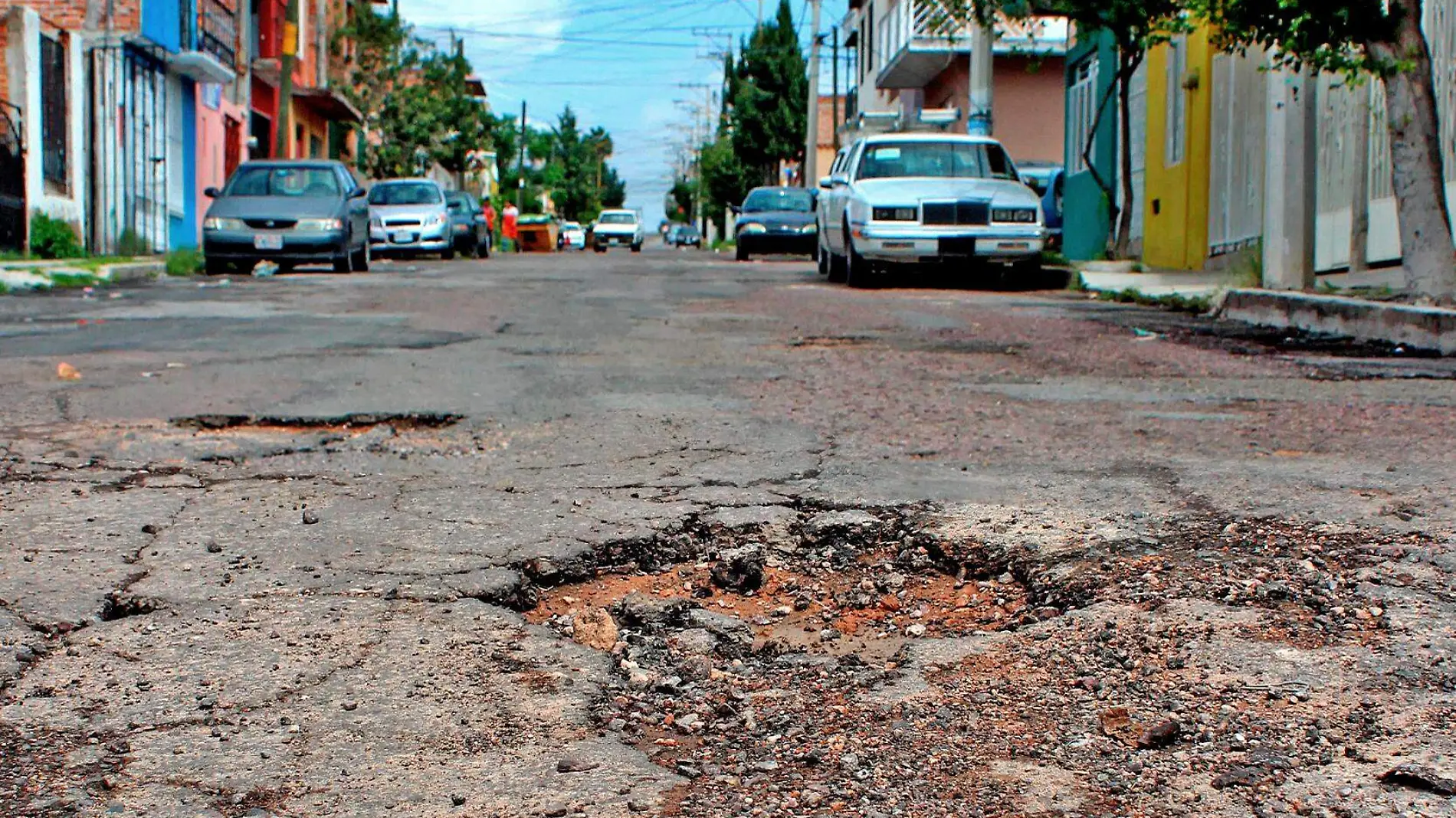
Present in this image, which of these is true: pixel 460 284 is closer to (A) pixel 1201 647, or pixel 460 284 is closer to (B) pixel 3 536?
(B) pixel 3 536

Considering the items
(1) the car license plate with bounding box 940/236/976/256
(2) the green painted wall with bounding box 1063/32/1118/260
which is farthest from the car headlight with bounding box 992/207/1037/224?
(2) the green painted wall with bounding box 1063/32/1118/260

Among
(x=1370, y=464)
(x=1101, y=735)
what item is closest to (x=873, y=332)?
(x=1370, y=464)

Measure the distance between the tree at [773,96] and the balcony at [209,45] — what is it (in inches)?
1330

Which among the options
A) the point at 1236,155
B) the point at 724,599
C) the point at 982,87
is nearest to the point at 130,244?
the point at 982,87

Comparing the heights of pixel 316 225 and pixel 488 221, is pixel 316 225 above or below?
below

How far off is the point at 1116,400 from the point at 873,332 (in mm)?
3371

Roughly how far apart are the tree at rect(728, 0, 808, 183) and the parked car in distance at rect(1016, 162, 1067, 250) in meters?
37.4

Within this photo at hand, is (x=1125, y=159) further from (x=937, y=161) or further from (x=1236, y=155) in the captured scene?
(x=937, y=161)

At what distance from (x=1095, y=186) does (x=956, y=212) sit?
6.99 m

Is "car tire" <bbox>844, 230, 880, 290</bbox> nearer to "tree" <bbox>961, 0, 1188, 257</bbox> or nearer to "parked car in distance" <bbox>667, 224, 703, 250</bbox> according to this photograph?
"tree" <bbox>961, 0, 1188, 257</bbox>

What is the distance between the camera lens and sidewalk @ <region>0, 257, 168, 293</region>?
13.8 meters

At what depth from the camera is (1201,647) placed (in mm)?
2639

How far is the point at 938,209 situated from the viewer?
47.9 ft

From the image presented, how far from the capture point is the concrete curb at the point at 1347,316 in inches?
313
